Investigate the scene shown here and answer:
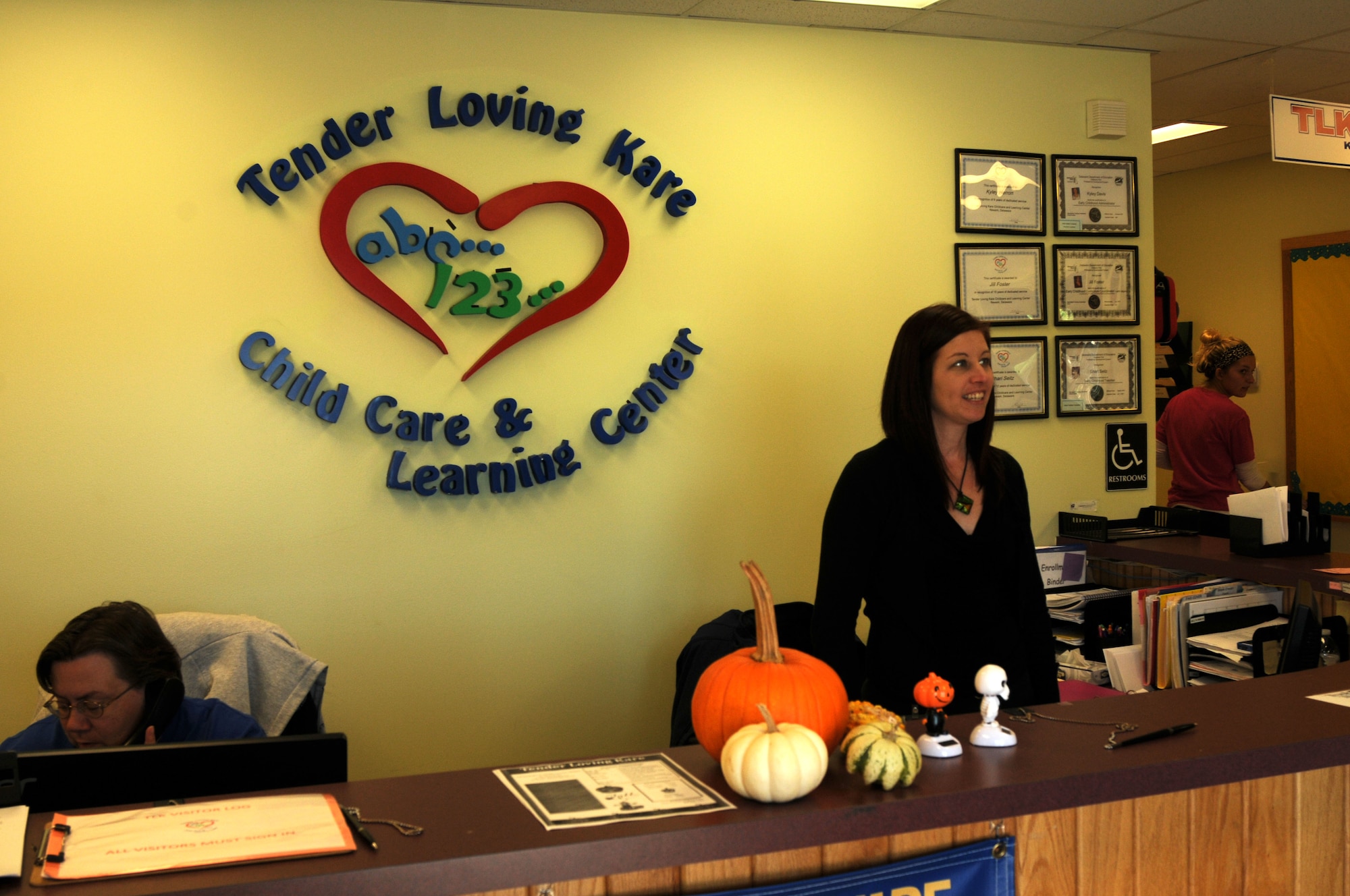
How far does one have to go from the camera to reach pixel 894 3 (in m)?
4.03

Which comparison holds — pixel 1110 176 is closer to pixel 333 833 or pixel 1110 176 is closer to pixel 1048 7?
pixel 1048 7

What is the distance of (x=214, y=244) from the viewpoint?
11.6ft

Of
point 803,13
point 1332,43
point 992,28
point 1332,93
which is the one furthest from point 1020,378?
point 1332,93

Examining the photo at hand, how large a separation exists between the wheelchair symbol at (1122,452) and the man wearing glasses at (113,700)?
356 centimetres

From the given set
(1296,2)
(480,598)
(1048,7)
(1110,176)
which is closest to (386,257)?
(480,598)

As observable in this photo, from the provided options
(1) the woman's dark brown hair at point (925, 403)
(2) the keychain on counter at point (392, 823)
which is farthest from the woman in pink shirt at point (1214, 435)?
(2) the keychain on counter at point (392, 823)

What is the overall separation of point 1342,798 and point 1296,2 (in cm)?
327

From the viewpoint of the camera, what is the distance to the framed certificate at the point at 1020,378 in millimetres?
4543

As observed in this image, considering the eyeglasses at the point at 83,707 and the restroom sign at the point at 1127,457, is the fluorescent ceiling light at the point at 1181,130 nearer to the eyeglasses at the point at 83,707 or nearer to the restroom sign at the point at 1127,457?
the restroom sign at the point at 1127,457

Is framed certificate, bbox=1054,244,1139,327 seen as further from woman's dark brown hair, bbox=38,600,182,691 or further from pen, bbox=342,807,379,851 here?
pen, bbox=342,807,379,851

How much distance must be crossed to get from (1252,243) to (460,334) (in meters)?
5.41

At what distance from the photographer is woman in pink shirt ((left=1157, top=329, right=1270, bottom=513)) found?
553 centimetres

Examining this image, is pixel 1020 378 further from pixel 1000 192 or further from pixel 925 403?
pixel 925 403

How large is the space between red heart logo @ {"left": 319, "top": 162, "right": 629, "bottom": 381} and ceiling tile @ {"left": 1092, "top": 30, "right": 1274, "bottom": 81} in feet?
7.06
